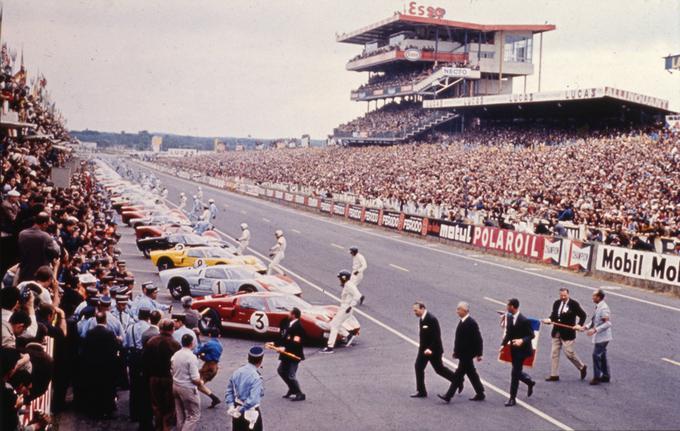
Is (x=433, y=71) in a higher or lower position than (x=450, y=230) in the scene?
higher

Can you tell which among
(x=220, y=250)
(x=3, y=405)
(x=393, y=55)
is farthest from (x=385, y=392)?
(x=393, y=55)

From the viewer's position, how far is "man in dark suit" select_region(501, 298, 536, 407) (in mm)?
11484

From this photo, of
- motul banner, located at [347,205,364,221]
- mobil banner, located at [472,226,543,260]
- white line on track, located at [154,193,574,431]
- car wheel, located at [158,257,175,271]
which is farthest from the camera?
motul banner, located at [347,205,364,221]

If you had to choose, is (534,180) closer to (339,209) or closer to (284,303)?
(339,209)

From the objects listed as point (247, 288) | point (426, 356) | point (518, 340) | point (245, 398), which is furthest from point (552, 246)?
point (245, 398)

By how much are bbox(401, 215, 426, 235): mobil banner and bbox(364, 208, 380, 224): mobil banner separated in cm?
371

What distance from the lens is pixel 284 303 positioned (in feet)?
52.6

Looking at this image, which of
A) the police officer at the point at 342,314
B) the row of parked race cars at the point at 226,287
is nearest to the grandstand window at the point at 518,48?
the row of parked race cars at the point at 226,287

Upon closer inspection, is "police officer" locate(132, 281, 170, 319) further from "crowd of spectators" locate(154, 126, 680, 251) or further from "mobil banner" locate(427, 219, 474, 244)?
"mobil banner" locate(427, 219, 474, 244)

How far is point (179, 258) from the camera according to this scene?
24.2 metres

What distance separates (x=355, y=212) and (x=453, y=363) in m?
34.5

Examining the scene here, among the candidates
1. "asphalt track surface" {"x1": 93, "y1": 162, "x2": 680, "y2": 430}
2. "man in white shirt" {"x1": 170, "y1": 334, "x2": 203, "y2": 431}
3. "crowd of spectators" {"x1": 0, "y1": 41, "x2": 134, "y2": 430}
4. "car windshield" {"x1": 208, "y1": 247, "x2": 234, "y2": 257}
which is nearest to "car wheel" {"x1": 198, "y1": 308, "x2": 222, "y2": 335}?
"asphalt track surface" {"x1": 93, "y1": 162, "x2": 680, "y2": 430}

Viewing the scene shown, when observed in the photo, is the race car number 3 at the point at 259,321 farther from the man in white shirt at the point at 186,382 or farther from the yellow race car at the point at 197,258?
the yellow race car at the point at 197,258

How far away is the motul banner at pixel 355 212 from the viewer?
47188 mm
